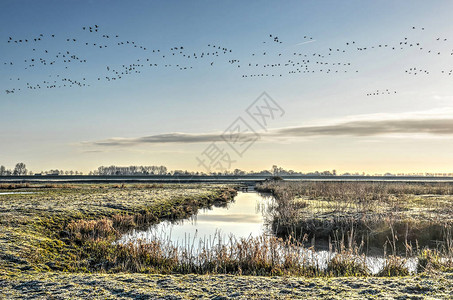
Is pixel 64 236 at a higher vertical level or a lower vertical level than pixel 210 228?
higher

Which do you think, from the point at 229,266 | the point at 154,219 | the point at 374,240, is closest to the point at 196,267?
the point at 229,266

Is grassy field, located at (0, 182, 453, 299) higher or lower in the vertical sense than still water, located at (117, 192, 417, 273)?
higher

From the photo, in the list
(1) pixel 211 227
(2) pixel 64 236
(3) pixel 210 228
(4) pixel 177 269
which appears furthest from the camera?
(1) pixel 211 227

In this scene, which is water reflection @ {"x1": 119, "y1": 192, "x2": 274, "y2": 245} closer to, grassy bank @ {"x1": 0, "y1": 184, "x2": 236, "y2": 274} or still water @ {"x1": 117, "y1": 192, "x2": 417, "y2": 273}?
still water @ {"x1": 117, "y1": 192, "x2": 417, "y2": 273}

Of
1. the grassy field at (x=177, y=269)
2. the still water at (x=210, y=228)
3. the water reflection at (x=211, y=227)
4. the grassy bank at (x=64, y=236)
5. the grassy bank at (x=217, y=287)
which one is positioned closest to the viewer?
the grassy bank at (x=217, y=287)

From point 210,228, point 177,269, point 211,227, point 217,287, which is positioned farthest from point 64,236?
point 217,287

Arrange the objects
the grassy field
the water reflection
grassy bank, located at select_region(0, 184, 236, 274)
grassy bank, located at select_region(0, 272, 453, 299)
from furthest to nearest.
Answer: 1. the water reflection
2. grassy bank, located at select_region(0, 184, 236, 274)
3. the grassy field
4. grassy bank, located at select_region(0, 272, 453, 299)

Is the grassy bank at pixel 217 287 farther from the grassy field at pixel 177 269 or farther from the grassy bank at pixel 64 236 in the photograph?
the grassy bank at pixel 64 236

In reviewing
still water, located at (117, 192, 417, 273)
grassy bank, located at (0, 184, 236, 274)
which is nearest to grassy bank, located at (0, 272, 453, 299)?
grassy bank, located at (0, 184, 236, 274)

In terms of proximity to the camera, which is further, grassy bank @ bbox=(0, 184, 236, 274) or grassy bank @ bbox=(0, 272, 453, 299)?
grassy bank @ bbox=(0, 184, 236, 274)

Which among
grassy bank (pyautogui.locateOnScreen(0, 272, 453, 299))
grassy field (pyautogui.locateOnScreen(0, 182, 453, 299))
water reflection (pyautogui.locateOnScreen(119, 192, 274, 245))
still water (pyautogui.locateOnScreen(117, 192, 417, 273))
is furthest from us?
water reflection (pyautogui.locateOnScreen(119, 192, 274, 245))

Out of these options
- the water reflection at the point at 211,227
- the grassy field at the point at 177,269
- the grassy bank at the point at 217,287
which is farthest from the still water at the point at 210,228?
the grassy bank at the point at 217,287

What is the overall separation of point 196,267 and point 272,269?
252cm

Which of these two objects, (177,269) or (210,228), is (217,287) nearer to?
(177,269)
